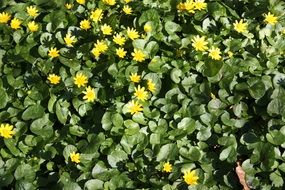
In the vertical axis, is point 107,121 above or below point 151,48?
below

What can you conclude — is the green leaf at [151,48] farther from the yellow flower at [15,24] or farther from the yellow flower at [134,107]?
the yellow flower at [15,24]

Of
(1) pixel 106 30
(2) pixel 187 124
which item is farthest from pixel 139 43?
(2) pixel 187 124

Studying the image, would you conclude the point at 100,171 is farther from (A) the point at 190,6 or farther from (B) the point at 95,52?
(A) the point at 190,6

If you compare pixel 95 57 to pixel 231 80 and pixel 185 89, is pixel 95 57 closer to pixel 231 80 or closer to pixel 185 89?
pixel 185 89

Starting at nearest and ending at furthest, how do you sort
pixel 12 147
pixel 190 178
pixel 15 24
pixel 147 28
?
pixel 190 178 → pixel 12 147 → pixel 147 28 → pixel 15 24

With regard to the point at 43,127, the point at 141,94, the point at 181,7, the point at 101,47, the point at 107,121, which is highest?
the point at 181,7

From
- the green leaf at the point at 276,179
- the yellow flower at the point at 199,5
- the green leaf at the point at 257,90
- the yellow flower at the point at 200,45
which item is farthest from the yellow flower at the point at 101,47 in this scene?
the green leaf at the point at 276,179

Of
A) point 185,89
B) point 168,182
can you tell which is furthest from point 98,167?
point 185,89

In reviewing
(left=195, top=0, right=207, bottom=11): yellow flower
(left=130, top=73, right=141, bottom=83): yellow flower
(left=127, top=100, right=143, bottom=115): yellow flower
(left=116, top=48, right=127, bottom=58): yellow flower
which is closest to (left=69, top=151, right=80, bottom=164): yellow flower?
(left=127, top=100, right=143, bottom=115): yellow flower
